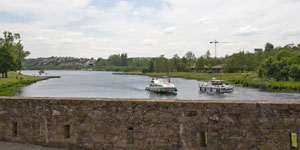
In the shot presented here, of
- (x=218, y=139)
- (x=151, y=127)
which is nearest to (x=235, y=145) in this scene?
(x=218, y=139)

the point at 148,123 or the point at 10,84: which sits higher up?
the point at 148,123

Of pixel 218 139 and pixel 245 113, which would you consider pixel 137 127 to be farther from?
pixel 245 113

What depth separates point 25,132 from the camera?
30.0 ft

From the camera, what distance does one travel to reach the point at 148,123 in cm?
788

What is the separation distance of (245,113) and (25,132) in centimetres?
762

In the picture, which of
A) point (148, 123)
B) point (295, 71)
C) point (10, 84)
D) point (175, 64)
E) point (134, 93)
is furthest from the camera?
point (175, 64)

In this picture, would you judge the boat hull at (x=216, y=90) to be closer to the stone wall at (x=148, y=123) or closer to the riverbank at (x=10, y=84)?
the riverbank at (x=10, y=84)

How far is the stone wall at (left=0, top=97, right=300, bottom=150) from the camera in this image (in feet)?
23.1

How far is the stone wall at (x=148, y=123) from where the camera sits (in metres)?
7.04

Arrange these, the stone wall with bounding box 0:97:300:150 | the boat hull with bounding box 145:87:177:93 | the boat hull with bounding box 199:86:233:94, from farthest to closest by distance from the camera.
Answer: the boat hull with bounding box 145:87:177:93, the boat hull with bounding box 199:86:233:94, the stone wall with bounding box 0:97:300:150

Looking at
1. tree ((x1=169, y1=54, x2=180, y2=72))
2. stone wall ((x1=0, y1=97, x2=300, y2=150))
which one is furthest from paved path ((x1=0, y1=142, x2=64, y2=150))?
tree ((x1=169, y1=54, x2=180, y2=72))

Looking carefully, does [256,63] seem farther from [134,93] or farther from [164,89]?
[134,93]

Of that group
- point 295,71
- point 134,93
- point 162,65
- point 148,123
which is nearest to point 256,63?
point 295,71

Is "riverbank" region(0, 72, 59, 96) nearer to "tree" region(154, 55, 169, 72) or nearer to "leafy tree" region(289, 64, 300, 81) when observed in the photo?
"leafy tree" region(289, 64, 300, 81)
